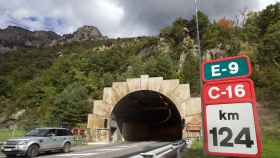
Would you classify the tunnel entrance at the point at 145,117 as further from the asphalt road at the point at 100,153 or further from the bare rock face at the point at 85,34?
the bare rock face at the point at 85,34

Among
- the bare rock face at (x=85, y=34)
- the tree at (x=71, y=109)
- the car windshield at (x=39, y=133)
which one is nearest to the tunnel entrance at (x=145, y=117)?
the tree at (x=71, y=109)

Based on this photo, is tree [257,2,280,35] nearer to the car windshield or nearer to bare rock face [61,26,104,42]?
the car windshield

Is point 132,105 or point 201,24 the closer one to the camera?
point 132,105

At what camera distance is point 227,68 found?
12.0 ft

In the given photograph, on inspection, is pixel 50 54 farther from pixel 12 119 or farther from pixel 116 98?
pixel 116 98

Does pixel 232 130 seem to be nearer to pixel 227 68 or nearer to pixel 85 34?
pixel 227 68

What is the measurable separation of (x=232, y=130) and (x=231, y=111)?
256 millimetres

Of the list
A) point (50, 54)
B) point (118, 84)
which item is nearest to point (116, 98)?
point (118, 84)

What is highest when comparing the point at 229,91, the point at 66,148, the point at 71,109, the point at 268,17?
the point at 268,17

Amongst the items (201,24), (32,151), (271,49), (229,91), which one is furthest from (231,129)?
(201,24)

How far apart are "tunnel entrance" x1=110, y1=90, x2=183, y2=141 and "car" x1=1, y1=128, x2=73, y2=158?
1313 cm

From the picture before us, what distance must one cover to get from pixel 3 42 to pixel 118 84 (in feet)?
652

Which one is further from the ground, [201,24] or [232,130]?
[201,24]

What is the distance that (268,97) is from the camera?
103ft
